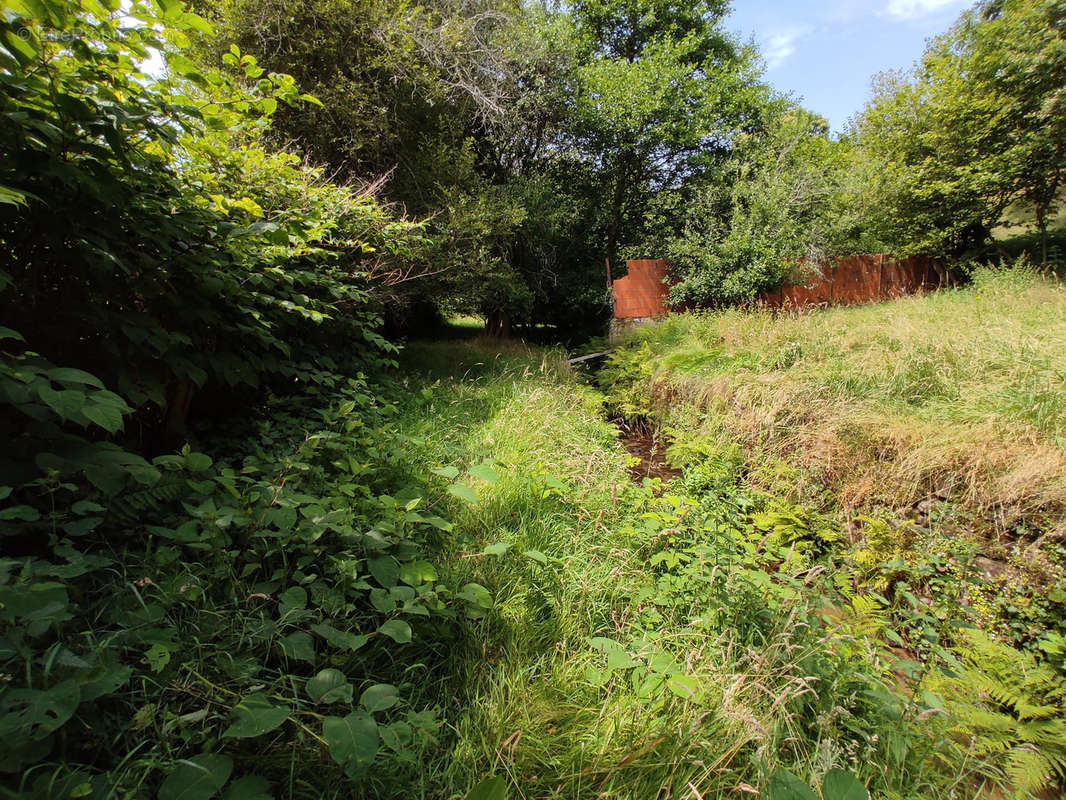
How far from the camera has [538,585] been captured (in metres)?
2.09

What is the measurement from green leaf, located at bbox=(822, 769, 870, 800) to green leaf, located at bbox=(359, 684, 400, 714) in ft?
3.54

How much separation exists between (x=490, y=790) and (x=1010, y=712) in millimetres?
2655

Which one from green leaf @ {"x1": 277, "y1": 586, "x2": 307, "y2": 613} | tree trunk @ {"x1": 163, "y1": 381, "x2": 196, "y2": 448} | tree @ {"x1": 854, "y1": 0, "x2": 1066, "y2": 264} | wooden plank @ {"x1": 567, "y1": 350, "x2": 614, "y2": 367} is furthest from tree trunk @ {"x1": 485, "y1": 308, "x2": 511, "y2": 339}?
tree @ {"x1": 854, "y1": 0, "x2": 1066, "y2": 264}

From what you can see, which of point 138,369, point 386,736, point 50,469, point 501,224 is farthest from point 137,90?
point 501,224

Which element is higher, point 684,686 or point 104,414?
point 104,414

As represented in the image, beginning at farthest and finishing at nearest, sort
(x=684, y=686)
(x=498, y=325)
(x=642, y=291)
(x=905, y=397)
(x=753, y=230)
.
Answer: (x=498, y=325) < (x=642, y=291) < (x=753, y=230) < (x=905, y=397) < (x=684, y=686)

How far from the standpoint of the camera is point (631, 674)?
1.65 meters

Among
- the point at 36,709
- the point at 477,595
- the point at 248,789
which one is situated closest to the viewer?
the point at 36,709

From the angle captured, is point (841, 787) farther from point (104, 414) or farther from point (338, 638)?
point (104, 414)

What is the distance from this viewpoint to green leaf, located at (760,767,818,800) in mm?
1002

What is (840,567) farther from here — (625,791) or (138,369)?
(138,369)

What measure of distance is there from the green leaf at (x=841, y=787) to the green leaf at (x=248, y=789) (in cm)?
127

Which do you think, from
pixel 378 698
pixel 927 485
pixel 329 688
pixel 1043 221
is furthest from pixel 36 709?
pixel 1043 221

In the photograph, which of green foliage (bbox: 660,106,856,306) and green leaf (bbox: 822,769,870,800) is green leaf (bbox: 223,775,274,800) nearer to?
green leaf (bbox: 822,769,870,800)
